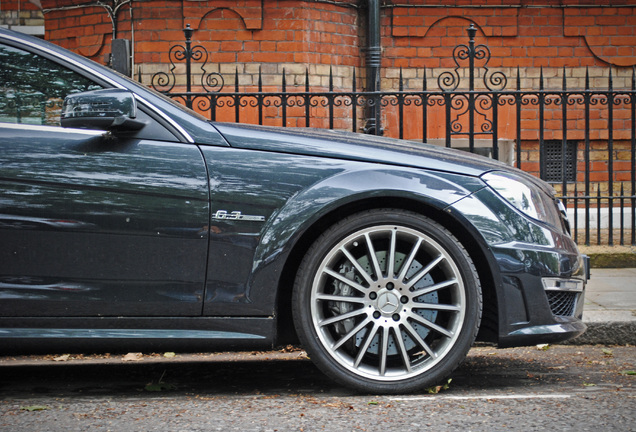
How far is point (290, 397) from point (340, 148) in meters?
1.13

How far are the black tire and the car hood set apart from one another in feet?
0.81

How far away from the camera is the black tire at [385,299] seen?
4016mm

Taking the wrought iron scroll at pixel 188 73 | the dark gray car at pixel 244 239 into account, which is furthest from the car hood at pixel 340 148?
the wrought iron scroll at pixel 188 73

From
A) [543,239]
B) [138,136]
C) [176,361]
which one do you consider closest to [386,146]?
[543,239]

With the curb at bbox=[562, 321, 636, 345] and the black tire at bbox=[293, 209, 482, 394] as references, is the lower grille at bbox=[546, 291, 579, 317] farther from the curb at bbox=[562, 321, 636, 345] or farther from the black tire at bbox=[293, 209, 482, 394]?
the curb at bbox=[562, 321, 636, 345]

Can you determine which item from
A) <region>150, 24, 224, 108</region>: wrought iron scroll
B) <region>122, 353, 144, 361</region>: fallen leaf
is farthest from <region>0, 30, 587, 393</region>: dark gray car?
<region>150, 24, 224, 108</region>: wrought iron scroll

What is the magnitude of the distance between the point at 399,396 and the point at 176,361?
1.74m

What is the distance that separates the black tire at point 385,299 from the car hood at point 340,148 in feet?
0.81

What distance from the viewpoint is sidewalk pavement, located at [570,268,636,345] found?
577cm

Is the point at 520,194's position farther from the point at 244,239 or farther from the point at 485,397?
the point at 244,239

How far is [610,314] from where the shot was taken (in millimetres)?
5934

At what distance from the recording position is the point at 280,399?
411 cm

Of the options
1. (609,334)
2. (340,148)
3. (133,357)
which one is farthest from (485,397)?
(133,357)

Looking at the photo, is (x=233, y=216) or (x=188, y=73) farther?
(x=188, y=73)
